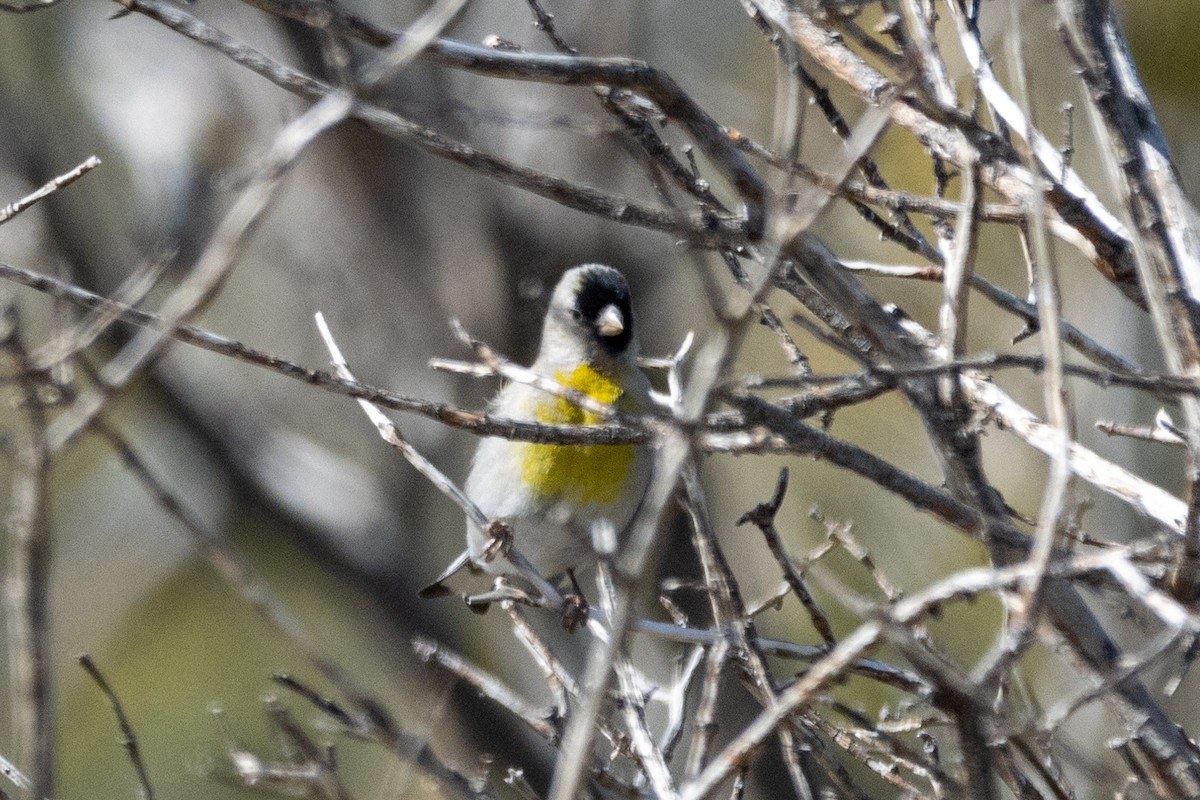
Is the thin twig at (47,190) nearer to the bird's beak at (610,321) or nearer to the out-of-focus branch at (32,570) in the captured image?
the out-of-focus branch at (32,570)

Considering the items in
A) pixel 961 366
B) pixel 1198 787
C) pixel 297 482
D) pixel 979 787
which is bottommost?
pixel 979 787

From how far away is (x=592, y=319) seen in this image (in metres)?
4.53

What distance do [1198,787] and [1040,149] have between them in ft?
3.74

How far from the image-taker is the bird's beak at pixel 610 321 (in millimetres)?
4387

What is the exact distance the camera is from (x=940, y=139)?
8.29ft

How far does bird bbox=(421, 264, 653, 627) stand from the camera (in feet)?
14.0

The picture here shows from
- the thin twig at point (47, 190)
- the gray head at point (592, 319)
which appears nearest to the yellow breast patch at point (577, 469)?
the gray head at point (592, 319)

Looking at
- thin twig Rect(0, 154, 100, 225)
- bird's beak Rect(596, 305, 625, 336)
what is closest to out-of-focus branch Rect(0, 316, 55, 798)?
thin twig Rect(0, 154, 100, 225)

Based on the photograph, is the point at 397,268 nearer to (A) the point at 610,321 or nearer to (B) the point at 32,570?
(A) the point at 610,321

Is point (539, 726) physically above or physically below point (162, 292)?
below

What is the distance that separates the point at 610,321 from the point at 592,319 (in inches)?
5.5

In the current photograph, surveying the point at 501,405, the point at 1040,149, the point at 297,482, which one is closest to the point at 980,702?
the point at 1040,149

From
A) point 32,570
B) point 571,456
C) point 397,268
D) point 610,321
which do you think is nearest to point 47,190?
point 32,570

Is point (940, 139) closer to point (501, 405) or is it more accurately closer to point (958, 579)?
point (958, 579)
